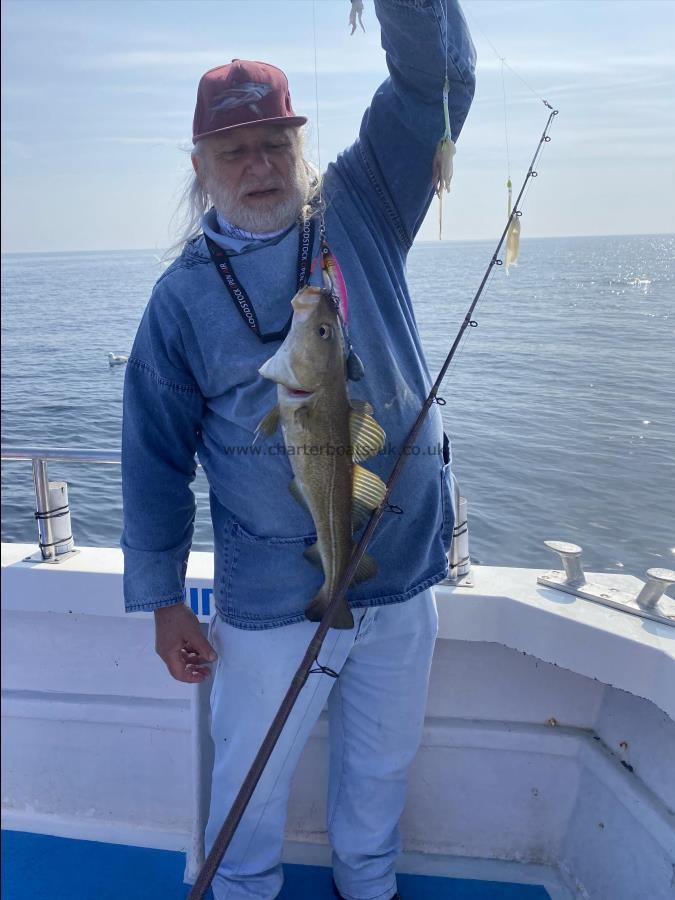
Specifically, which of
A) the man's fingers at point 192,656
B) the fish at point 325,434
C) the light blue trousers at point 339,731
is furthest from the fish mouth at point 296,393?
the man's fingers at point 192,656

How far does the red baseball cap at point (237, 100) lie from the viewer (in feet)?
6.65

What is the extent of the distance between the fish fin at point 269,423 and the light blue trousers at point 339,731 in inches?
25.0

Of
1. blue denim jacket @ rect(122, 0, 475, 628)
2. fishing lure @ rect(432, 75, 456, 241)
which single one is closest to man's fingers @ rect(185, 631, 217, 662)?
blue denim jacket @ rect(122, 0, 475, 628)

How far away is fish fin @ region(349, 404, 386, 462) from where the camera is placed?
5.99 feet

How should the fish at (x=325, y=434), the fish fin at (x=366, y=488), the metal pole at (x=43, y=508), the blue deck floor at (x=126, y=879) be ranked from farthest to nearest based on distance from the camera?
1. the metal pole at (x=43, y=508)
2. the blue deck floor at (x=126, y=879)
3. the fish fin at (x=366, y=488)
4. the fish at (x=325, y=434)

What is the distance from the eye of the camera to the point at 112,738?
3.01 meters

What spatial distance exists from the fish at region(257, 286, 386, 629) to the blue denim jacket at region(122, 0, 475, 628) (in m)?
0.15

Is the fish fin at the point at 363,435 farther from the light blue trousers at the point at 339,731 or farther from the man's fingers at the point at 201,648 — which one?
the man's fingers at the point at 201,648

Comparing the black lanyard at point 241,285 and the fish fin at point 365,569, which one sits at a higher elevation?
the black lanyard at point 241,285

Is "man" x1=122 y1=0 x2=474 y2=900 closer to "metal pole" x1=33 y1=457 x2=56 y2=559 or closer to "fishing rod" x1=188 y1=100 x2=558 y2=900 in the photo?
"fishing rod" x1=188 y1=100 x2=558 y2=900

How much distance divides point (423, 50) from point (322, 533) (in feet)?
4.45

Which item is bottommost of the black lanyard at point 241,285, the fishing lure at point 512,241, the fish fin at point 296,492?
the fish fin at point 296,492

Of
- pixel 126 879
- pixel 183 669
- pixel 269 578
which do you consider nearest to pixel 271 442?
pixel 269 578

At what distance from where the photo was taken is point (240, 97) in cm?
203
